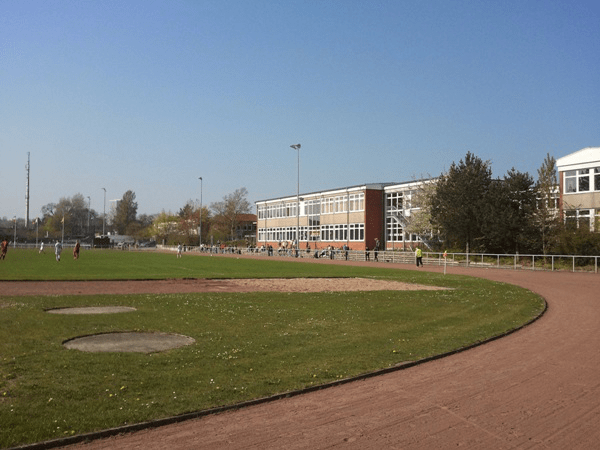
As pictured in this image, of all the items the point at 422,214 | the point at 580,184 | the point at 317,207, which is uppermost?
the point at 317,207

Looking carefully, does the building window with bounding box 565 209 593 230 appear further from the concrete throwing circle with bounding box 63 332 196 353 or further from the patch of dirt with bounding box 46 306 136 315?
the concrete throwing circle with bounding box 63 332 196 353

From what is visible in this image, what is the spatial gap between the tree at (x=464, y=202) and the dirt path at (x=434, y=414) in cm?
3906

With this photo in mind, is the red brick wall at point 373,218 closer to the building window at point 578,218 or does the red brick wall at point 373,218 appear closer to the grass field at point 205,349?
the building window at point 578,218

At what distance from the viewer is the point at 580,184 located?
46.3 m

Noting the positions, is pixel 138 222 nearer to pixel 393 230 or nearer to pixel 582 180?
pixel 393 230

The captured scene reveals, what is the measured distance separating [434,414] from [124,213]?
184856 mm

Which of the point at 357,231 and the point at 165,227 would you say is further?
the point at 165,227

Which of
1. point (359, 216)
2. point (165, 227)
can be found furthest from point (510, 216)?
point (165, 227)

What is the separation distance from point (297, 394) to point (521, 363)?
4.37 metres

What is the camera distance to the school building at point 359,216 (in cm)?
6844

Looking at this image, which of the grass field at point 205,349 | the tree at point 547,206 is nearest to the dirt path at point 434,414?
the grass field at point 205,349

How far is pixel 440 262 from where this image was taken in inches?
1895

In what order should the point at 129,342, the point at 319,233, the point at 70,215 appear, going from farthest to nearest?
the point at 70,215, the point at 319,233, the point at 129,342

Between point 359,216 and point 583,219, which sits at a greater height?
point 359,216
